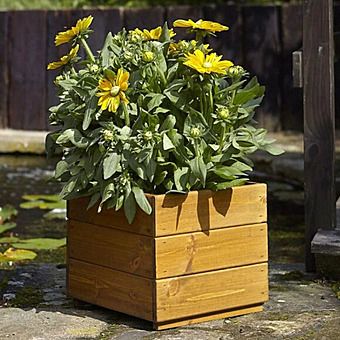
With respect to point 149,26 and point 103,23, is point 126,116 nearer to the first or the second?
point 149,26

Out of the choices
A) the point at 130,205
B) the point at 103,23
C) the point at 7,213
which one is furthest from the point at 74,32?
the point at 103,23

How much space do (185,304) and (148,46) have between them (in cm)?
85

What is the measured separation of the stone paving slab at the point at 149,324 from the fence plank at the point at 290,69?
15.2 feet

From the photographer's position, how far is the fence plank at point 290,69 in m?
8.28

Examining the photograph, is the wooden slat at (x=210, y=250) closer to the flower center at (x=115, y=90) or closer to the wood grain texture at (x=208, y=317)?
the wood grain texture at (x=208, y=317)

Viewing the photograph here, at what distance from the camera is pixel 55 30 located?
873cm

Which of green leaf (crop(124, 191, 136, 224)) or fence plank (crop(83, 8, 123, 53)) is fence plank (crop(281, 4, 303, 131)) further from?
green leaf (crop(124, 191, 136, 224))

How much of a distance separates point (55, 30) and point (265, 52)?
5.98 feet

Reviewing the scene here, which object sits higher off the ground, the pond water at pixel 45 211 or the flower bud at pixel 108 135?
the flower bud at pixel 108 135

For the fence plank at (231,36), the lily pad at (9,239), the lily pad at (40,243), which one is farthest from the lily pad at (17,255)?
the fence plank at (231,36)

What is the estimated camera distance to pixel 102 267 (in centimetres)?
332

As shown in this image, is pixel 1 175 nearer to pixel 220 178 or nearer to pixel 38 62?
pixel 38 62

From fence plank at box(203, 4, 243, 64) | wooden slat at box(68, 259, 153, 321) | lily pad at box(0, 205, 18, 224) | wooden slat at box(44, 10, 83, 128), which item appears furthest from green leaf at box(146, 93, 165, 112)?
wooden slat at box(44, 10, 83, 128)

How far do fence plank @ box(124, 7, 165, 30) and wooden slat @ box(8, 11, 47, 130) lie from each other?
2.47ft
